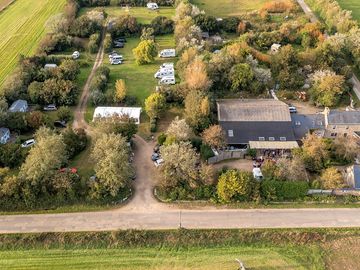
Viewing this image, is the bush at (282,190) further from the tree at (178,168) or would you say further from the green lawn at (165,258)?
the tree at (178,168)

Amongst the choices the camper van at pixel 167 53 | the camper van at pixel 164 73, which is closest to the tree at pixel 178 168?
the camper van at pixel 164 73

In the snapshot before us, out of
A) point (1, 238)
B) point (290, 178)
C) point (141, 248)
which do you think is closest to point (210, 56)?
point (290, 178)

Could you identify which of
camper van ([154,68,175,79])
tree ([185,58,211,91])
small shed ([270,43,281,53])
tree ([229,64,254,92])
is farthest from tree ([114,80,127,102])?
small shed ([270,43,281,53])

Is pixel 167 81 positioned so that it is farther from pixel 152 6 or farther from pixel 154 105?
pixel 152 6

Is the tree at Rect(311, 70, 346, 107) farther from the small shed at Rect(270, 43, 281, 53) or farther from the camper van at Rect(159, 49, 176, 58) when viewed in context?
the camper van at Rect(159, 49, 176, 58)

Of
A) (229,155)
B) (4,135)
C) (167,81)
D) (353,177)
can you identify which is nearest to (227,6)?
(167,81)
